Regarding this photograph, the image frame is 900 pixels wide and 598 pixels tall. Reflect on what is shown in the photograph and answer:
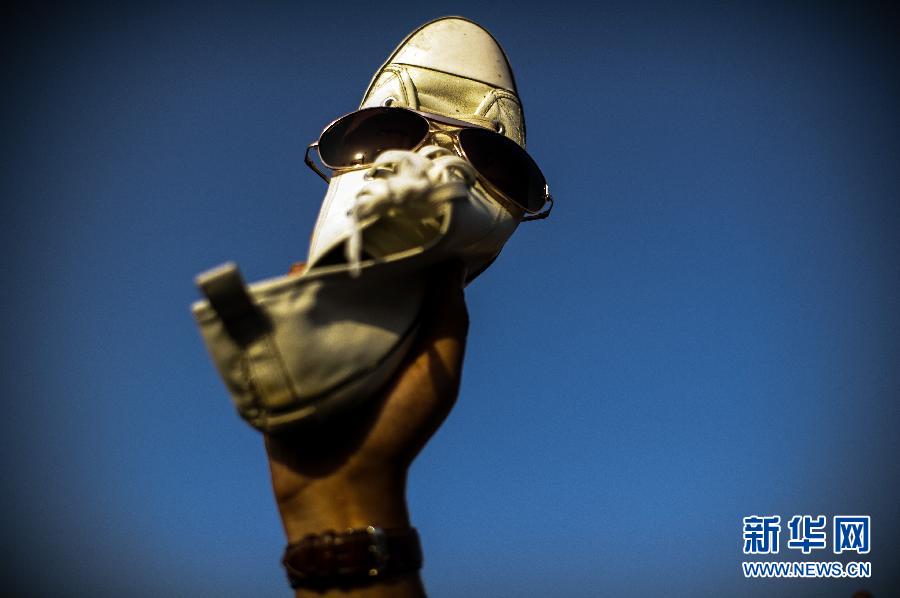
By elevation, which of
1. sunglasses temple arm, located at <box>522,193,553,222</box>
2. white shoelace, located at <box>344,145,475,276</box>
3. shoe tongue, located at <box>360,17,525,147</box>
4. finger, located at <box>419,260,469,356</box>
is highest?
shoe tongue, located at <box>360,17,525,147</box>

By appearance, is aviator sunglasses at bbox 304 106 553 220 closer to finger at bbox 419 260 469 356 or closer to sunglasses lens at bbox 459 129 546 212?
sunglasses lens at bbox 459 129 546 212

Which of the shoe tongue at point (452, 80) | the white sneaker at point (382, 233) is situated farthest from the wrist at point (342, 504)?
the shoe tongue at point (452, 80)

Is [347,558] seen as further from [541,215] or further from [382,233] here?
[541,215]

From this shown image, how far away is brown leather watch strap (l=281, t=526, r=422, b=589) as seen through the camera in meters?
1.96

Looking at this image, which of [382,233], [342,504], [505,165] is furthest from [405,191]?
[342,504]

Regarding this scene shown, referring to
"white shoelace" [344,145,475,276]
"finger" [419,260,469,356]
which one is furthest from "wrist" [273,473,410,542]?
"white shoelace" [344,145,475,276]

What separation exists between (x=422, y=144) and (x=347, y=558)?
1.30m

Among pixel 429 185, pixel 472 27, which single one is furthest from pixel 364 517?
pixel 472 27

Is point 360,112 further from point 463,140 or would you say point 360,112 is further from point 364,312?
point 364,312

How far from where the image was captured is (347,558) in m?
1.97

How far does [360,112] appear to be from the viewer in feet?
8.44

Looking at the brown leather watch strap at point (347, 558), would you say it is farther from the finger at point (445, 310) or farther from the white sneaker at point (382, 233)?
the finger at point (445, 310)

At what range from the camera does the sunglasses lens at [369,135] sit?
8.23 ft

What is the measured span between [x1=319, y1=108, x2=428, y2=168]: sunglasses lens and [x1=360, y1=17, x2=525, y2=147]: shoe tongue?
124 mm
